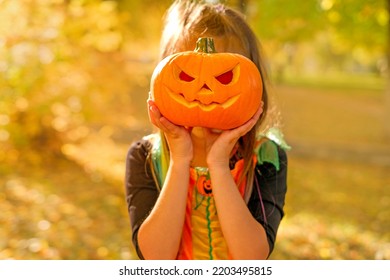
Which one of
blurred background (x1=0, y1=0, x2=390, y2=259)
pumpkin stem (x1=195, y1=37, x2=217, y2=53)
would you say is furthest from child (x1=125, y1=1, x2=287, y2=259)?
blurred background (x1=0, y1=0, x2=390, y2=259)

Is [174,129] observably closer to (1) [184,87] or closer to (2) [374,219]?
(1) [184,87]

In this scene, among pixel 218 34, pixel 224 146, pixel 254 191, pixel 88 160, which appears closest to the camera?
Answer: pixel 224 146

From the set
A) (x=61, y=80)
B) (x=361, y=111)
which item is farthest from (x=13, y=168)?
(x=361, y=111)

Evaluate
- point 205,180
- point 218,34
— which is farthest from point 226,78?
point 205,180

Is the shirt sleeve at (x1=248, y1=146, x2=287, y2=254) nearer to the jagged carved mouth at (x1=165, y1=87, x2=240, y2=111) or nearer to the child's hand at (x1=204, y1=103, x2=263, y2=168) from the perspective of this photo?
the child's hand at (x1=204, y1=103, x2=263, y2=168)

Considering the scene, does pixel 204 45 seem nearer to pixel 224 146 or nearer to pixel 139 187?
pixel 224 146

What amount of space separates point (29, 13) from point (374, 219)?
5610 mm

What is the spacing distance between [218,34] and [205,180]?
67 centimetres

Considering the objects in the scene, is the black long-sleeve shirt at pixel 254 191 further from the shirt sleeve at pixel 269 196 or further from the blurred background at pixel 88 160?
the blurred background at pixel 88 160

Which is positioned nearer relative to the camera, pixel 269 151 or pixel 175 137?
pixel 175 137

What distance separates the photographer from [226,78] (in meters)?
2.11

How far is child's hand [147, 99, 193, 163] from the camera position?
202 cm

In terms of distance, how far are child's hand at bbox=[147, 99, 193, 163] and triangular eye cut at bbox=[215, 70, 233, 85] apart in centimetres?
28
